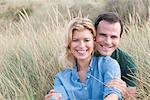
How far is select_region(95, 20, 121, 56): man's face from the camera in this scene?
333 cm

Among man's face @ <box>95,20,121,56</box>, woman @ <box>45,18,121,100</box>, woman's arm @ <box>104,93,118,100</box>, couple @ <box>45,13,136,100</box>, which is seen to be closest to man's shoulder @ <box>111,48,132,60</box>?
couple @ <box>45,13,136,100</box>

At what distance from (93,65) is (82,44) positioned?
0.63 feet

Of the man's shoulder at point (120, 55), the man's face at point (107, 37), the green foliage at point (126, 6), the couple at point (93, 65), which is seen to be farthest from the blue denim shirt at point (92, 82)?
the green foliage at point (126, 6)

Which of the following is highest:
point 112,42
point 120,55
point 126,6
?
point 126,6

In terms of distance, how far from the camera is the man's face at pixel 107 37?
333 cm

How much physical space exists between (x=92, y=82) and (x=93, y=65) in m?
0.15

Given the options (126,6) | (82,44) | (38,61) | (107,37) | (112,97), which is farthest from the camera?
(126,6)

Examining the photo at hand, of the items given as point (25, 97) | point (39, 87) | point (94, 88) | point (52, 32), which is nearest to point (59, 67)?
point (39, 87)

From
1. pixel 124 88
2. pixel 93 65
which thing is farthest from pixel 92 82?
pixel 124 88

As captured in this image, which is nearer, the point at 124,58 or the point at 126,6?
the point at 124,58

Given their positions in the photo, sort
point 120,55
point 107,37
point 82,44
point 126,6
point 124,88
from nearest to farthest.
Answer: point 124,88 → point 82,44 → point 107,37 → point 120,55 → point 126,6

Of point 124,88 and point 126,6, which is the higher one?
point 126,6

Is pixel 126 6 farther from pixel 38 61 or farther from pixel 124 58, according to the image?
pixel 124 58

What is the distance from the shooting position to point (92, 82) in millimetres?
3178
